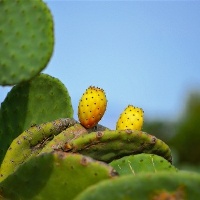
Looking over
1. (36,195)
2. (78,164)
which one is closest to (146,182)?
(78,164)

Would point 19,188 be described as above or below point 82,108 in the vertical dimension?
below

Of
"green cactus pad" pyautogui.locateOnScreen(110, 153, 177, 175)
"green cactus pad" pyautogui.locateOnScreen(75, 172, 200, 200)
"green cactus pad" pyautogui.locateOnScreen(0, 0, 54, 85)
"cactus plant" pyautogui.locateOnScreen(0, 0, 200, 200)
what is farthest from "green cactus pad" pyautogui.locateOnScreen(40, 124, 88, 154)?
"green cactus pad" pyautogui.locateOnScreen(75, 172, 200, 200)

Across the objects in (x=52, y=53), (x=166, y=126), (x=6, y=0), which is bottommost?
(x=166, y=126)

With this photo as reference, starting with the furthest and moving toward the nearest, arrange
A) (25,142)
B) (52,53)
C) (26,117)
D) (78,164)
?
(26,117) → (25,142) → (52,53) → (78,164)

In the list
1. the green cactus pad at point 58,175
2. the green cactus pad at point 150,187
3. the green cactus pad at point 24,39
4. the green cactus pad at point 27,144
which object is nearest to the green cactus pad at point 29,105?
the green cactus pad at point 27,144

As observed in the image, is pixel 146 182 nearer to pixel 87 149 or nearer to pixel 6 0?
pixel 87 149

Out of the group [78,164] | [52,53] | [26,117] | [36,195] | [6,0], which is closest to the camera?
[78,164]
